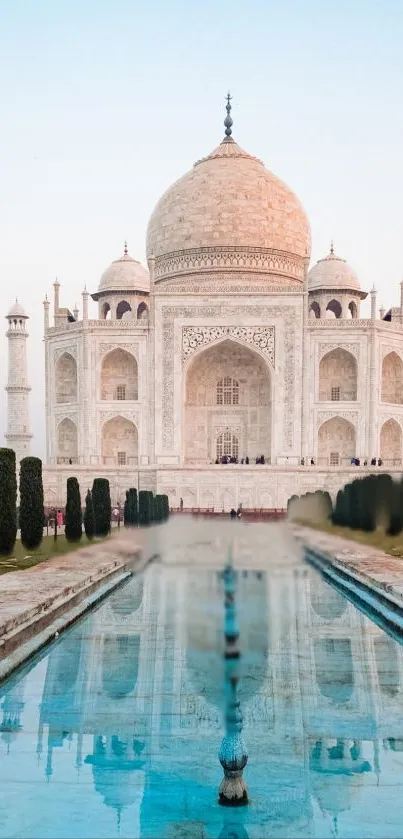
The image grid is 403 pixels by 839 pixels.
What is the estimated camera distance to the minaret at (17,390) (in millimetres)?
25453

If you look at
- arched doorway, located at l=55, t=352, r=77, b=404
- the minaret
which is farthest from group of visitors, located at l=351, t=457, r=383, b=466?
the minaret

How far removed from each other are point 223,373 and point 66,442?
18.0 ft

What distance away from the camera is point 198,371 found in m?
25.8

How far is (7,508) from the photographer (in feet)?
33.7

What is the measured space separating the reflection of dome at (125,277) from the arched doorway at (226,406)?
13.6 ft

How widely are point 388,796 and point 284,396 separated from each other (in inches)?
811

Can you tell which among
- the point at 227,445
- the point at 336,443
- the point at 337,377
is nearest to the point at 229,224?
the point at 337,377

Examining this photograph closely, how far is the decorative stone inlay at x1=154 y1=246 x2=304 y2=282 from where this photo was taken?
2609 centimetres

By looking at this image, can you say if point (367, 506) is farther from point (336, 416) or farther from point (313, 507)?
point (336, 416)

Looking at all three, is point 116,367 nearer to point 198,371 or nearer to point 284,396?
point 198,371

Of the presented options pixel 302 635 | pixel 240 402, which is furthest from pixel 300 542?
pixel 240 402

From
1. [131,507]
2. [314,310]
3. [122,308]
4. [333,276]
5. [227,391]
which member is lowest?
[131,507]

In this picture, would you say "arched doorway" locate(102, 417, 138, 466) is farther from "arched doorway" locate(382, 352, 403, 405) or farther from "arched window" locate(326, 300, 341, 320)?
"arched window" locate(326, 300, 341, 320)

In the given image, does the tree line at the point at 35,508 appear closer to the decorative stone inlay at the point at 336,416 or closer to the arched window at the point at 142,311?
the decorative stone inlay at the point at 336,416
